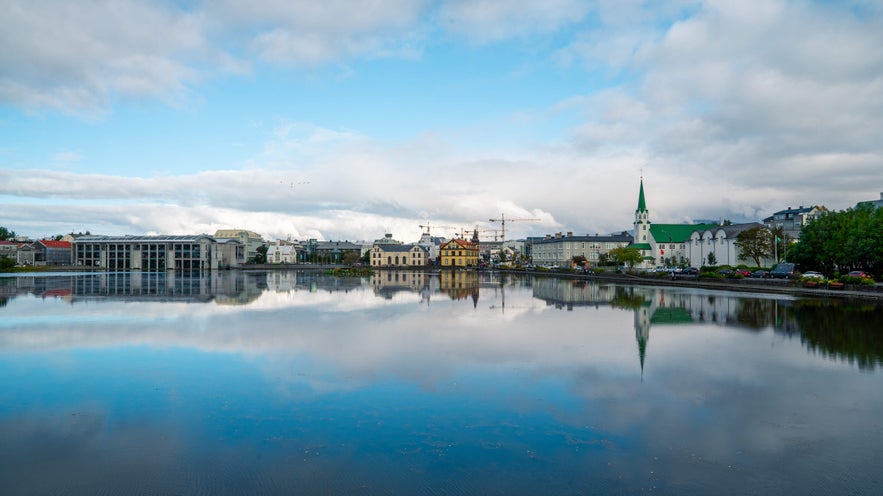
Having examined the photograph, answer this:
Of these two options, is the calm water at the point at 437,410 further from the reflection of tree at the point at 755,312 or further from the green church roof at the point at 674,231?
the green church roof at the point at 674,231

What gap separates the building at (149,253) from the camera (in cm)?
11944

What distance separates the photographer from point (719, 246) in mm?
78250

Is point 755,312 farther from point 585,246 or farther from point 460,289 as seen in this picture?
point 585,246

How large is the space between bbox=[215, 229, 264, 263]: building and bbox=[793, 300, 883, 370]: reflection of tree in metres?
147

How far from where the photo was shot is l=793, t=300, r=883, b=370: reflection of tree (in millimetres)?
15117

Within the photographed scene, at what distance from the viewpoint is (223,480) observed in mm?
6805

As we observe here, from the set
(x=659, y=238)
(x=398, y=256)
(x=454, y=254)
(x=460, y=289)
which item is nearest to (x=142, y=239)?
(x=398, y=256)

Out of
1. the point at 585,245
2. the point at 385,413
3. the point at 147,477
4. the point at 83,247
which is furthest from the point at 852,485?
the point at 83,247

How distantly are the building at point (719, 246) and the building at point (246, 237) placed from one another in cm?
11675

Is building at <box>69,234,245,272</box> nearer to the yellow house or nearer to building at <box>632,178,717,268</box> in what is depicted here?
the yellow house

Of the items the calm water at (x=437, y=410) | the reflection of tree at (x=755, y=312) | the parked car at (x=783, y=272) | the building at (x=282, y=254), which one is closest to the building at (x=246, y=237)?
the building at (x=282, y=254)

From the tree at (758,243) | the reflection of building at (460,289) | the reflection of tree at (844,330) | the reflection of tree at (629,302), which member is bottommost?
the reflection of building at (460,289)

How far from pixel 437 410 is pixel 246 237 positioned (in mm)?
161686

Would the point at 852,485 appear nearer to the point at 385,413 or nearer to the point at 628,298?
the point at 385,413
